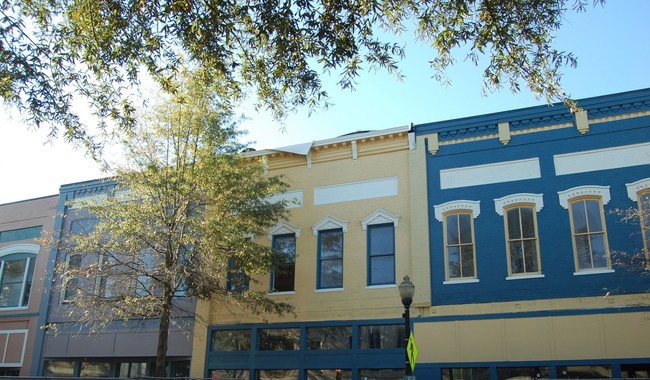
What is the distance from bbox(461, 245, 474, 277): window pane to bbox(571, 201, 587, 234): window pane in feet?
9.81

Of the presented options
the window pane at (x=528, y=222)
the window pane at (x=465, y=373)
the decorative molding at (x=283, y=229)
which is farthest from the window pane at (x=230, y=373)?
the window pane at (x=528, y=222)

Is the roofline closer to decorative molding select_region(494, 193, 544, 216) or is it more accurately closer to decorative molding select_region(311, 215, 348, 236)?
decorative molding select_region(311, 215, 348, 236)

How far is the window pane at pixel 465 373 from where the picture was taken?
17361mm

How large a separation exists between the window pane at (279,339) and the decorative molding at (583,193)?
9.24 m

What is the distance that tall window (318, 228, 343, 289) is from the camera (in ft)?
67.6

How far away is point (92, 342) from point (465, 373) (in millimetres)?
14686

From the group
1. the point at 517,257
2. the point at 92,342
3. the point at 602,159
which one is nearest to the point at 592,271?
the point at 517,257

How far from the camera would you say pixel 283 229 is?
21859mm

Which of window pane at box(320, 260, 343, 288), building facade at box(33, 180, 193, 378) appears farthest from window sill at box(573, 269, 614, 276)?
building facade at box(33, 180, 193, 378)

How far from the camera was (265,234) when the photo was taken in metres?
20.7

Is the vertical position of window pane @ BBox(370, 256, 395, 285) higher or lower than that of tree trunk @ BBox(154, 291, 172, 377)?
higher

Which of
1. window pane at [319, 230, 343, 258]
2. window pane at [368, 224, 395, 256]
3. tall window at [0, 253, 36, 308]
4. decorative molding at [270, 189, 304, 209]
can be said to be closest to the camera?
window pane at [368, 224, 395, 256]

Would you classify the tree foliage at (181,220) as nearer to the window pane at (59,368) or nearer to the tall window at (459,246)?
the tall window at (459,246)

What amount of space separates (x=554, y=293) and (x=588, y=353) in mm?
1767
